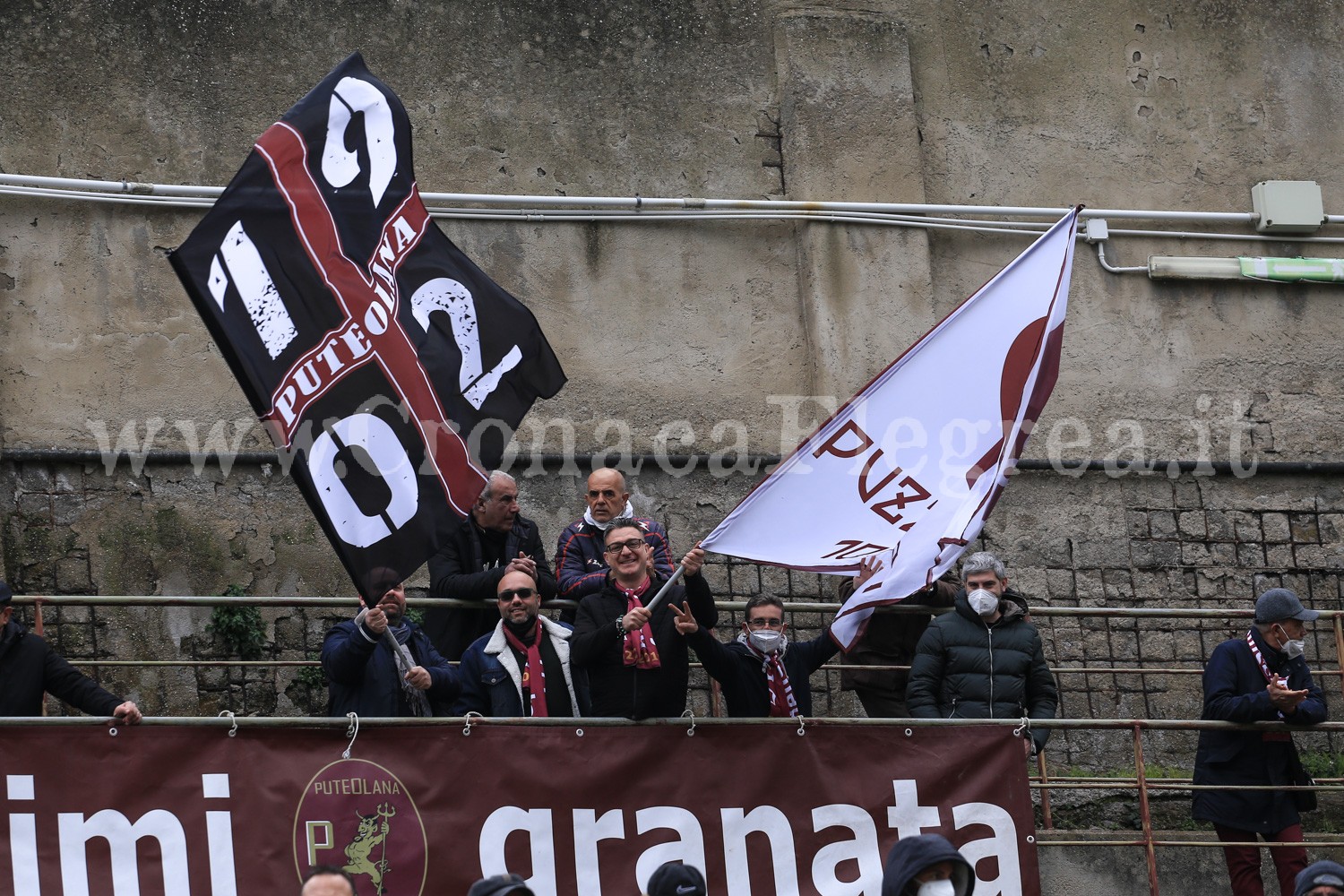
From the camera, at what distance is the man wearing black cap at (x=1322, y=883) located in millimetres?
6543

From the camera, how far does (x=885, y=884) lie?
6176 millimetres

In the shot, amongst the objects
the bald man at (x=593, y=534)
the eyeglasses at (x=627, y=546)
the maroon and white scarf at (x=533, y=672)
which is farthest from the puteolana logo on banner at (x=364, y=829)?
the bald man at (x=593, y=534)

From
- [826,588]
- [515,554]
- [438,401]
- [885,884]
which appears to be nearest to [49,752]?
[438,401]

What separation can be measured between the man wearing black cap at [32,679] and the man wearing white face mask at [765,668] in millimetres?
2608

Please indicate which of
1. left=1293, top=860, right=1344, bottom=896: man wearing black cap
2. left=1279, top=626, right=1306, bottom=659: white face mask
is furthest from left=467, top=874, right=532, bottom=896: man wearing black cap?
left=1279, top=626, right=1306, bottom=659: white face mask

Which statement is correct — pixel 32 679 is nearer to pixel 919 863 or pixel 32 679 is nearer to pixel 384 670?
pixel 384 670

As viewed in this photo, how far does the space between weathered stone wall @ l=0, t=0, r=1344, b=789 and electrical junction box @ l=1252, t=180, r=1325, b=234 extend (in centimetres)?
15

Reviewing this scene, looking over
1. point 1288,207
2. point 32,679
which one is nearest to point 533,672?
point 32,679

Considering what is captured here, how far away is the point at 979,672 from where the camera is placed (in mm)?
9516

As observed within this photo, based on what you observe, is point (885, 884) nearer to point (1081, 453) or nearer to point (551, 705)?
point (551, 705)

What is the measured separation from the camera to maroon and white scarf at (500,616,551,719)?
8805 mm

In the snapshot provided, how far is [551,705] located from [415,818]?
2.92 ft

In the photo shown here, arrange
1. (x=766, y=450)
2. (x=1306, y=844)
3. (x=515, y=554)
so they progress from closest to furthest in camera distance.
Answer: (x=1306, y=844) → (x=515, y=554) → (x=766, y=450)

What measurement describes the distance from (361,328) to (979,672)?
3.36 meters
